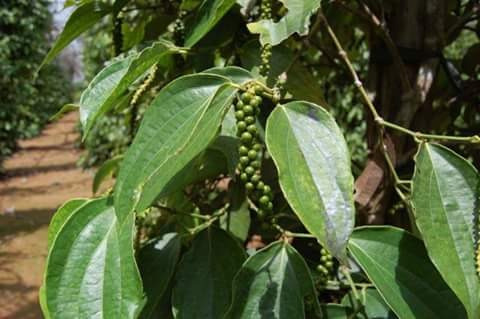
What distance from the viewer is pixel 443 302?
1.57ft

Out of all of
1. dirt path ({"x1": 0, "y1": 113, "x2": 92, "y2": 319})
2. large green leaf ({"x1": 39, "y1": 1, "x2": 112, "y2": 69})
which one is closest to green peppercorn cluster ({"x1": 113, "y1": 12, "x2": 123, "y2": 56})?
large green leaf ({"x1": 39, "y1": 1, "x2": 112, "y2": 69})

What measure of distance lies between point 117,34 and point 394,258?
41cm

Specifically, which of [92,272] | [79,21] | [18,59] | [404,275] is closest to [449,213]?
[404,275]

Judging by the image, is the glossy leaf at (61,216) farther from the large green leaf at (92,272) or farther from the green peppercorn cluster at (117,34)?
the green peppercorn cluster at (117,34)

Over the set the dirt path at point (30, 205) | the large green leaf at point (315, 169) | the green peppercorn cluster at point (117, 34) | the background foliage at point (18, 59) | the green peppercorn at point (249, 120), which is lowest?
the dirt path at point (30, 205)

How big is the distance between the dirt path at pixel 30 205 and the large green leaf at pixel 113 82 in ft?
6.42

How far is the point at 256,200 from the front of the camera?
54 centimetres

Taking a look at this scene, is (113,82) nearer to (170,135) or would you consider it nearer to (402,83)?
(170,135)

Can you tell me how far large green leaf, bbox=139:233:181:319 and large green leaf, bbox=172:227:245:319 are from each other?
11mm

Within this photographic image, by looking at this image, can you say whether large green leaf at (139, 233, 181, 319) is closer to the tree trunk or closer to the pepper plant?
the pepper plant

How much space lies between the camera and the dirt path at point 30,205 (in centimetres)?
248

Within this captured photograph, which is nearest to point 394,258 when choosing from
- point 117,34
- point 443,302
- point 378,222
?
point 443,302

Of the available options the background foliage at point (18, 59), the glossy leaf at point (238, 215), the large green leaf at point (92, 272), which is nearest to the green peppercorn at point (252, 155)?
the large green leaf at point (92, 272)

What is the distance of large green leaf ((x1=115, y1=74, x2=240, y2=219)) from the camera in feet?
1.34
